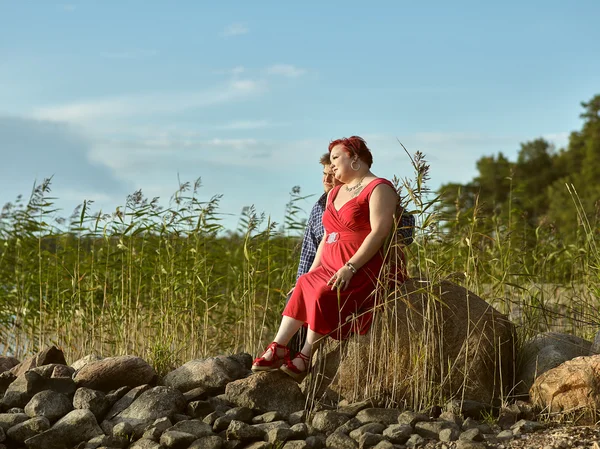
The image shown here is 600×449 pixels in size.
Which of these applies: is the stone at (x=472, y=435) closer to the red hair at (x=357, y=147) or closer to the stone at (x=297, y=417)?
the stone at (x=297, y=417)

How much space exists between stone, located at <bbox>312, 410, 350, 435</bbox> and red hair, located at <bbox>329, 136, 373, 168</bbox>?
1.67 m

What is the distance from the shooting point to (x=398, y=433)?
408 cm

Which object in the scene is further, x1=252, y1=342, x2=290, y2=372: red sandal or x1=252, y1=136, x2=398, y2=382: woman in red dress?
x1=252, y1=342, x2=290, y2=372: red sandal

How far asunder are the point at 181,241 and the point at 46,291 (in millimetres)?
1487

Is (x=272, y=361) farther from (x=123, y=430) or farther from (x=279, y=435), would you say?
(x=123, y=430)

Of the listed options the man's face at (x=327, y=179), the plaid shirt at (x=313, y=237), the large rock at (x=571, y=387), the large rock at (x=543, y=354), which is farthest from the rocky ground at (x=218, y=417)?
the man's face at (x=327, y=179)

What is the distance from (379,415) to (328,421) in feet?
1.06

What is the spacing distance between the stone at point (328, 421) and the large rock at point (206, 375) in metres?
0.95

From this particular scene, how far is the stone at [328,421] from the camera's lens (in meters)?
4.30

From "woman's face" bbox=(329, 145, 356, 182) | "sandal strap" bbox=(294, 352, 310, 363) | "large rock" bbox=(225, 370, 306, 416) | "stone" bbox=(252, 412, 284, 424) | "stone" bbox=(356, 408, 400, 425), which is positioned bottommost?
"stone" bbox=(252, 412, 284, 424)

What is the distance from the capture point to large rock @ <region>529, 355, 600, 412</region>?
4.46 m

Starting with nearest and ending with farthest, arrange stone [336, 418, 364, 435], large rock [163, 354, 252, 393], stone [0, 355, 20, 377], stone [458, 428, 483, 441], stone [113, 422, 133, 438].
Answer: stone [458, 428, 483, 441], stone [336, 418, 364, 435], stone [113, 422, 133, 438], large rock [163, 354, 252, 393], stone [0, 355, 20, 377]

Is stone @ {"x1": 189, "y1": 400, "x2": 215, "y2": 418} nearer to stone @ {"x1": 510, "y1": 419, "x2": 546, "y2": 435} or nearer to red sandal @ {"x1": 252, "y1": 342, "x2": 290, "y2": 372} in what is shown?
red sandal @ {"x1": 252, "y1": 342, "x2": 290, "y2": 372}

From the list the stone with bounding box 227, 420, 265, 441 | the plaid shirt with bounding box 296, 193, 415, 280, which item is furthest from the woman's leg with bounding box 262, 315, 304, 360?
the plaid shirt with bounding box 296, 193, 415, 280
